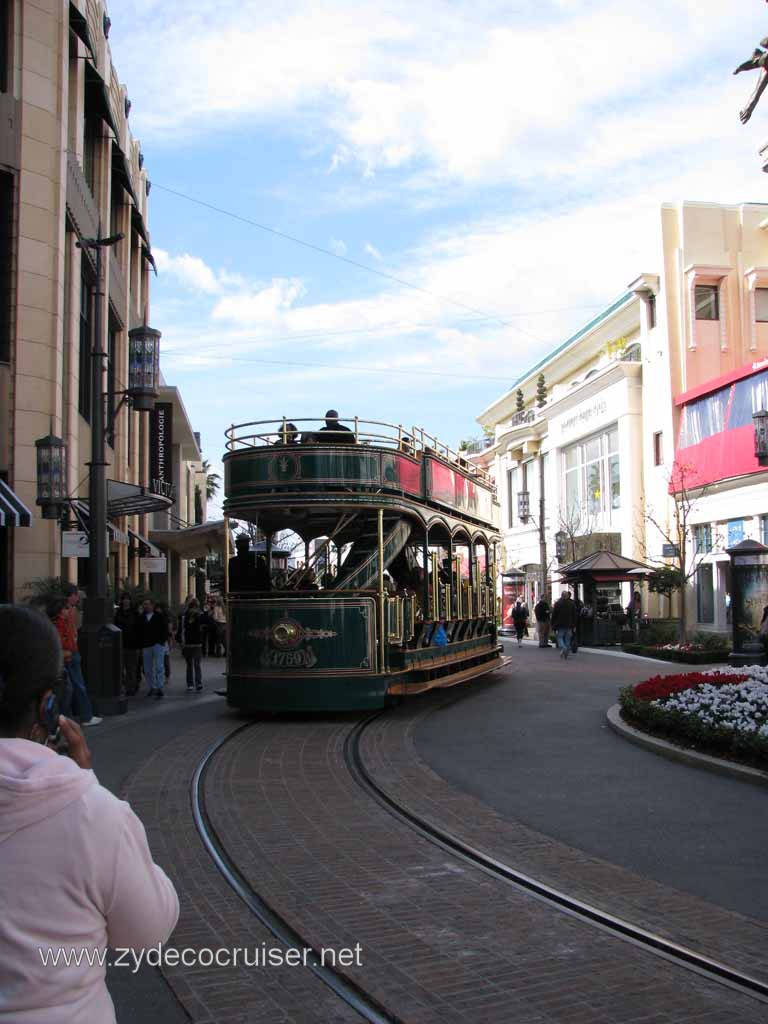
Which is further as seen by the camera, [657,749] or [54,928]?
[657,749]

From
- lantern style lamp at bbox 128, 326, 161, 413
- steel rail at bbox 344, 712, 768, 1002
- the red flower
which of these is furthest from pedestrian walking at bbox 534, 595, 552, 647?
steel rail at bbox 344, 712, 768, 1002

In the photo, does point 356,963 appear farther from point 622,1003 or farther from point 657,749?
point 657,749

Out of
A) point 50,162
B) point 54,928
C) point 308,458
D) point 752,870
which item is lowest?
point 752,870

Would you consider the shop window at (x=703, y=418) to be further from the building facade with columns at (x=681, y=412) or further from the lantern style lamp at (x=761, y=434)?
the lantern style lamp at (x=761, y=434)

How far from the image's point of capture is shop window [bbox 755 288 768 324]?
120 ft

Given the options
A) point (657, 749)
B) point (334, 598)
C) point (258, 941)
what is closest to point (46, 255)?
point (334, 598)

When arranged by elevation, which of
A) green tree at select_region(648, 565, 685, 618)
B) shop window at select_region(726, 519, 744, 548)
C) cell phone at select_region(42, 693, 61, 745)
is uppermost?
shop window at select_region(726, 519, 744, 548)

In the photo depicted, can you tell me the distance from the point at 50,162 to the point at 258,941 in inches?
702

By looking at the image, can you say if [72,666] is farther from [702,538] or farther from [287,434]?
[702,538]

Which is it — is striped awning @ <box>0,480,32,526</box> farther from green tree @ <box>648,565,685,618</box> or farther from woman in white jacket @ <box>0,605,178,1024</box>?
green tree @ <box>648,565,685,618</box>

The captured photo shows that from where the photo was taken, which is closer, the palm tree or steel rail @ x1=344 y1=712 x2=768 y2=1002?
steel rail @ x1=344 y1=712 x2=768 y2=1002

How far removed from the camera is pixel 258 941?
5070mm

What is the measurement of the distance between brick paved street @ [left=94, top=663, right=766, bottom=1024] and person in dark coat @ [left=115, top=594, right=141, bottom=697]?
8781mm

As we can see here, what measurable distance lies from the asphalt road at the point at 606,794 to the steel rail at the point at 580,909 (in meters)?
0.80
